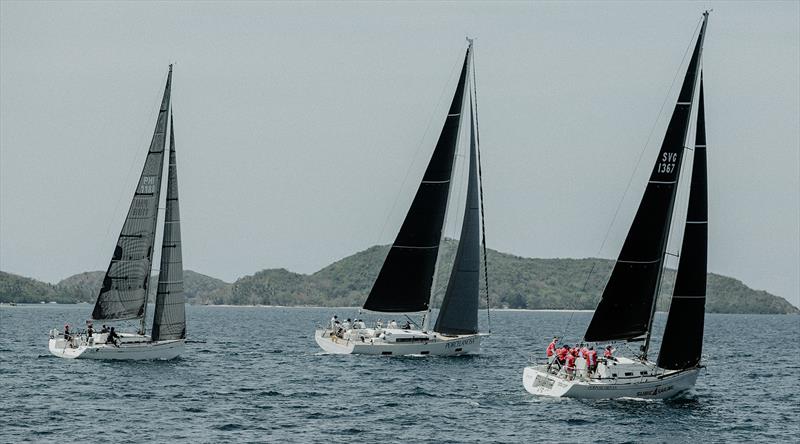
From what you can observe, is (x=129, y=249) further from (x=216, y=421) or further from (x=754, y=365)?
(x=754, y=365)

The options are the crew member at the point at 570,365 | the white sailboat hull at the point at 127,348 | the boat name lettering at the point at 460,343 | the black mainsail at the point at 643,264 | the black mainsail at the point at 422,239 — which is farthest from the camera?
the black mainsail at the point at 422,239

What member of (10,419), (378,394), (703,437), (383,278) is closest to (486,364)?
(383,278)

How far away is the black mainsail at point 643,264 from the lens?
42500mm

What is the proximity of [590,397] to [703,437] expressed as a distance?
5.68 m

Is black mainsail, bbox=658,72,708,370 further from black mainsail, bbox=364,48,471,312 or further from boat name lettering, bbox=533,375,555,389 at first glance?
black mainsail, bbox=364,48,471,312

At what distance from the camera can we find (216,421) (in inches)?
1487

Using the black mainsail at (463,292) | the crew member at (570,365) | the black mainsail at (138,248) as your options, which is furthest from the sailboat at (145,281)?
the crew member at (570,365)

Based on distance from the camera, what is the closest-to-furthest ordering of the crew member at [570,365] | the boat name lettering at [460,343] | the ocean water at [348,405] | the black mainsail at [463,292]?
the ocean water at [348,405] → the crew member at [570,365] → the boat name lettering at [460,343] → the black mainsail at [463,292]

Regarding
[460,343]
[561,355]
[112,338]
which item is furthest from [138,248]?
[561,355]

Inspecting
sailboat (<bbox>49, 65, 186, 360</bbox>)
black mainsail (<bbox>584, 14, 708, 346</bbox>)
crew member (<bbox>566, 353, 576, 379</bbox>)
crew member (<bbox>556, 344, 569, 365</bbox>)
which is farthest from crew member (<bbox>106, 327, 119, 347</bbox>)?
black mainsail (<bbox>584, 14, 708, 346</bbox>)

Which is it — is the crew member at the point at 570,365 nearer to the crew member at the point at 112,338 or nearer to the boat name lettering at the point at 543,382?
the boat name lettering at the point at 543,382

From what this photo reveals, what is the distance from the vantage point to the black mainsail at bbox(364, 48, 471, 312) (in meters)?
61.3

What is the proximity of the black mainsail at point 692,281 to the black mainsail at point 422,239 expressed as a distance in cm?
2072

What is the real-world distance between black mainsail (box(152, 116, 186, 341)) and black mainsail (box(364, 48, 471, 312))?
10.9 metres
